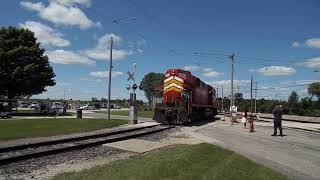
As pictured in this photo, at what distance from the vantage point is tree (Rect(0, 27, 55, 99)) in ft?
178

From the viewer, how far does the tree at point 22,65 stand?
5422 cm

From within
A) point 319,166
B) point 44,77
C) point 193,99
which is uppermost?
point 44,77

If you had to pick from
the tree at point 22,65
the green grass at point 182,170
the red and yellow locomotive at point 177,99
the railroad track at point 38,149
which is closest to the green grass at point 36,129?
the railroad track at point 38,149

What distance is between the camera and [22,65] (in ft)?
184

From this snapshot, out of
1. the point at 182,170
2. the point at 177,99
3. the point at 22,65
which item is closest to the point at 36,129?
the point at 177,99

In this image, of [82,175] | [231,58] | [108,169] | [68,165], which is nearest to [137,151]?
[68,165]

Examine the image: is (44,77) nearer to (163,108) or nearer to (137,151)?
(163,108)

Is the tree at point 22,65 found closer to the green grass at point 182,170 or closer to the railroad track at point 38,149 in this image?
the railroad track at point 38,149

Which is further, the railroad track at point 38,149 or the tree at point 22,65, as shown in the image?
the tree at point 22,65

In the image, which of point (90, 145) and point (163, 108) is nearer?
point (90, 145)

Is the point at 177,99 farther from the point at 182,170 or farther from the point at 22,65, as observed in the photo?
the point at 22,65

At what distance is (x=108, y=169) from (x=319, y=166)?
7008mm

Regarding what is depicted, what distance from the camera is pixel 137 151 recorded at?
15461mm

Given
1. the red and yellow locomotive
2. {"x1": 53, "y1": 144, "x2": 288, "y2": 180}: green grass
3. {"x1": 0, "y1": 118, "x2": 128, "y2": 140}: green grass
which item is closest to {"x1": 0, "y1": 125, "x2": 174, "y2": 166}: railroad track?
{"x1": 53, "y1": 144, "x2": 288, "y2": 180}: green grass
